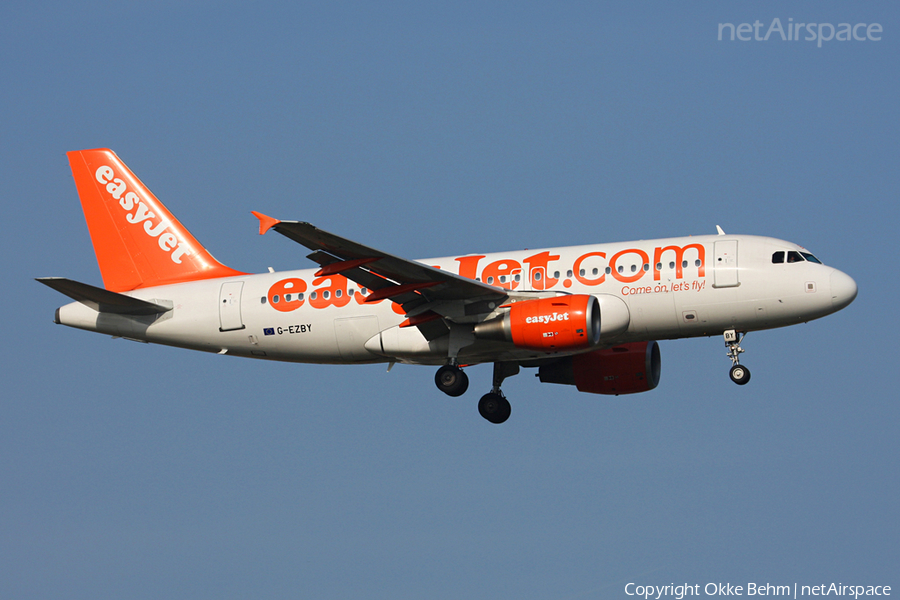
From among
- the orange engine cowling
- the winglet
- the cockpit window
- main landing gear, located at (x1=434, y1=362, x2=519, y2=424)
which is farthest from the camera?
main landing gear, located at (x1=434, y1=362, x2=519, y2=424)

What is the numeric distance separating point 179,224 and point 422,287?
11687 millimetres

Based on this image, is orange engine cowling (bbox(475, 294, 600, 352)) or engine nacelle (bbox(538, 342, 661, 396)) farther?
engine nacelle (bbox(538, 342, 661, 396))

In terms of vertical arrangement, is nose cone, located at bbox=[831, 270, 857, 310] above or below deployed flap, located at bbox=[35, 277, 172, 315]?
above

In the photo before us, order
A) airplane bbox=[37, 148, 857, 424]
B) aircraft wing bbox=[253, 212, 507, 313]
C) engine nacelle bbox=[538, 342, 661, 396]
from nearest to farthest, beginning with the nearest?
aircraft wing bbox=[253, 212, 507, 313] < airplane bbox=[37, 148, 857, 424] < engine nacelle bbox=[538, 342, 661, 396]

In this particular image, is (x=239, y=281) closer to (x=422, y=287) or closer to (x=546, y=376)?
(x=422, y=287)

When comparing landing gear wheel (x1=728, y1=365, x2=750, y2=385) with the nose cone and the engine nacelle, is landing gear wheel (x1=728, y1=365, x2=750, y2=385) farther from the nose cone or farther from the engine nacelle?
the engine nacelle

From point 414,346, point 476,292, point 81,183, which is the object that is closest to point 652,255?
point 476,292

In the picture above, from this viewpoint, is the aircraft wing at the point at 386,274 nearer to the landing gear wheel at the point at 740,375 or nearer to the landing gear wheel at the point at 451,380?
the landing gear wheel at the point at 451,380

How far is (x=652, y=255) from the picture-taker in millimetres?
33875

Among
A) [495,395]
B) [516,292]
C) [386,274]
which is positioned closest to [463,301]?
[516,292]

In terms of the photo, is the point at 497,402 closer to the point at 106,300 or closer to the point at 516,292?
the point at 516,292

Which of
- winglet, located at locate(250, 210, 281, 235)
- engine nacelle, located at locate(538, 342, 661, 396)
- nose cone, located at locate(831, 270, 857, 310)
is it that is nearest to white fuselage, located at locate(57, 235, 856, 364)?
nose cone, located at locate(831, 270, 857, 310)

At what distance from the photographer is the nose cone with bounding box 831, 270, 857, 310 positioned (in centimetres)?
3312

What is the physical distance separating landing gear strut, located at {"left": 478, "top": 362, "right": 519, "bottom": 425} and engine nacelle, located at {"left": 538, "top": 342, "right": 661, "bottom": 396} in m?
1.82
